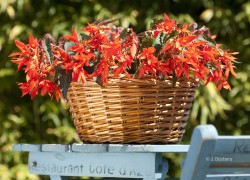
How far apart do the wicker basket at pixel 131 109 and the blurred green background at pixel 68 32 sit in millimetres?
1896

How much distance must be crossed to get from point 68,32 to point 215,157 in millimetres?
2470

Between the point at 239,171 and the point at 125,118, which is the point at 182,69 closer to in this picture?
the point at 125,118

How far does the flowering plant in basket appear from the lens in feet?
6.51

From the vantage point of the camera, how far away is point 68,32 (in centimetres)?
403

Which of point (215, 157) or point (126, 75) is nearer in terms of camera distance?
point (215, 157)

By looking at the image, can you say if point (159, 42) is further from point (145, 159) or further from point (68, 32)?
point (68, 32)

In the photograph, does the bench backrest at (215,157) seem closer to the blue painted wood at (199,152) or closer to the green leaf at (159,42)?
the blue painted wood at (199,152)

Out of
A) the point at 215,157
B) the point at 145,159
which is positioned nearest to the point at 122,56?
the point at 145,159

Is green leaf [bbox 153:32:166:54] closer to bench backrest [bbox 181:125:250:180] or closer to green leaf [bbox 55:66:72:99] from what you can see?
green leaf [bbox 55:66:72:99]

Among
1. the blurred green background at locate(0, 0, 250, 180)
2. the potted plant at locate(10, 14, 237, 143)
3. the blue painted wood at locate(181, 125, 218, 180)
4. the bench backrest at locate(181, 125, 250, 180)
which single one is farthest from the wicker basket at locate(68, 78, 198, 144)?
the blurred green background at locate(0, 0, 250, 180)

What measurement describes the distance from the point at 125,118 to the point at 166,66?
7.3 inches

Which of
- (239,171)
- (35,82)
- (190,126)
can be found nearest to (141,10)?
(190,126)

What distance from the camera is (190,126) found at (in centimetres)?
416

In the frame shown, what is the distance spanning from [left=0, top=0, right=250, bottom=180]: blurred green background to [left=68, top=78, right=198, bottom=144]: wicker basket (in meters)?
1.90
